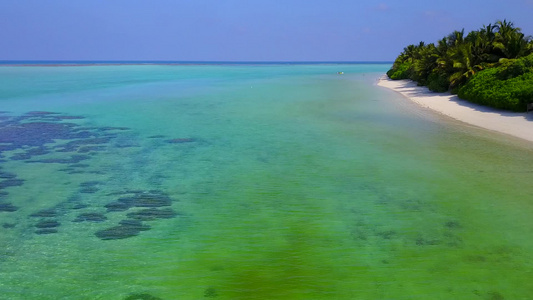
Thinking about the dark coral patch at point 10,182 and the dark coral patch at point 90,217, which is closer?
the dark coral patch at point 90,217

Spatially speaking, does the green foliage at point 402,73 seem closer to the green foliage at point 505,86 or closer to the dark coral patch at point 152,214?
the green foliage at point 505,86

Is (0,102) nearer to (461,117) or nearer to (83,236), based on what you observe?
(83,236)

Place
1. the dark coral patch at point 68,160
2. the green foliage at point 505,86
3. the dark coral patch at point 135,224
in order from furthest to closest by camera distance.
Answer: the green foliage at point 505,86 → the dark coral patch at point 68,160 → the dark coral patch at point 135,224

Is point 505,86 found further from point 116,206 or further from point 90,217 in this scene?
point 90,217

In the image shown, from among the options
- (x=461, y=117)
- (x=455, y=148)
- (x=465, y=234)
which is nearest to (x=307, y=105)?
(x=461, y=117)

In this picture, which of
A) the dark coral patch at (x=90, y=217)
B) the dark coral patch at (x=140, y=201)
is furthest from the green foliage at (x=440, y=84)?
the dark coral patch at (x=90, y=217)

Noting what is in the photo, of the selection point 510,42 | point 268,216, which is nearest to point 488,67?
point 510,42
